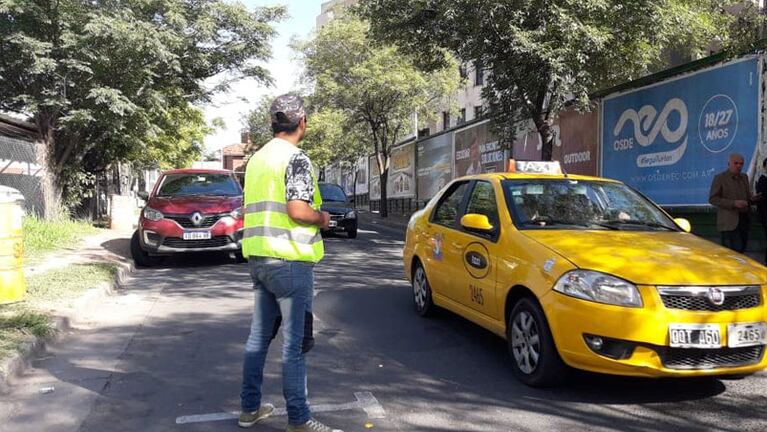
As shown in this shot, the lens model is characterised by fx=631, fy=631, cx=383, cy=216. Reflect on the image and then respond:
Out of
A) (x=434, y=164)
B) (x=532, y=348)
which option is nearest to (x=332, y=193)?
(x=434, y=164)

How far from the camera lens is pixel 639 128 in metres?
13.6

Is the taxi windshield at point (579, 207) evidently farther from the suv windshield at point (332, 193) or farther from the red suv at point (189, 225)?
the suv windshield at point (332, 193)

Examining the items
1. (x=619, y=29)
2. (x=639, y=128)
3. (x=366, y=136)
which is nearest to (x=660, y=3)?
(x=619, y=29)

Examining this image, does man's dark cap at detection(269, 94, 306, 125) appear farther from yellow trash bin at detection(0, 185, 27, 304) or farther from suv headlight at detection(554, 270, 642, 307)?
yellow trash bin at detection(0, 185, 27, 304)

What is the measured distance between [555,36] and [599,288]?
27.9 ft

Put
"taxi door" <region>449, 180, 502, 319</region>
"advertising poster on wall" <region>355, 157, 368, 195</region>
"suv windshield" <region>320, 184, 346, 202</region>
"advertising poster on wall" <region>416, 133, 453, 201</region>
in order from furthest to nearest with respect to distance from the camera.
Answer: "advertising poster on wall" <region>355, 157, 368, 195</region> → "advertising poster on wall" <region>416, 133, 453, 201</region> → "suv windshield" <region>320, 184, 346, 202</region> → "taxi door" <region>449, 180, 502, 319</region>

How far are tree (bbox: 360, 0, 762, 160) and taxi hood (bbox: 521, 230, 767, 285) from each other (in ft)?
23.2

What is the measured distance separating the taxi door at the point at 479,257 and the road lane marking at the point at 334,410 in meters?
1.24

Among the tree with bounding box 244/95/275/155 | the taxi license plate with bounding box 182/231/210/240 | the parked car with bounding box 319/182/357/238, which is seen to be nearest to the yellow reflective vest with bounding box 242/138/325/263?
the taxi license plate with bounding box 182/231/210/240

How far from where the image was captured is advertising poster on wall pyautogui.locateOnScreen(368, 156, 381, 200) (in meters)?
40.0

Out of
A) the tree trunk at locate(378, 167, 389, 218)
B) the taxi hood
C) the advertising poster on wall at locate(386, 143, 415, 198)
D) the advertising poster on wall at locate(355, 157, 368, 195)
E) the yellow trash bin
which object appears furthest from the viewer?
the advertising poster on wall at locate(355, 157, 368, 195)

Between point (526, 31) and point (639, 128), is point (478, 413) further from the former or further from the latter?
point (639, 128)

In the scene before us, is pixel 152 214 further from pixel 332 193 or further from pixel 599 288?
pixel 599 288

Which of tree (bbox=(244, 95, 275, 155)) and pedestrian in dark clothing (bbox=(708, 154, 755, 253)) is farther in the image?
tree (bbox=(244, 95, 275, 155))
